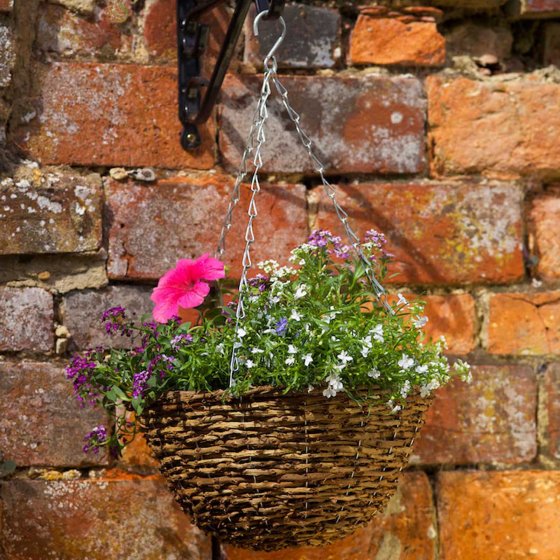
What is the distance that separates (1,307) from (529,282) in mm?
1053

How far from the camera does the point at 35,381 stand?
1.86 m

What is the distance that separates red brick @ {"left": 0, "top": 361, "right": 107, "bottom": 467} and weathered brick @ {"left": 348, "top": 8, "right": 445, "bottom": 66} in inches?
34.8

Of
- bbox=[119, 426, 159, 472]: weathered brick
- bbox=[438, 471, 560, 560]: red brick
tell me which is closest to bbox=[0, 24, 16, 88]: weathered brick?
bbox=[119, 426, 159, 472]: weathered brick

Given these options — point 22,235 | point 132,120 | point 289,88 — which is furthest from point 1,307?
point 289,88

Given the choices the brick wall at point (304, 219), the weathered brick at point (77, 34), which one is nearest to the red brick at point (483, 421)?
the brick wall at point (304, 219)

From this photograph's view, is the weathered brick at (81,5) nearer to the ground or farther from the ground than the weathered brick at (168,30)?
farther from the ground

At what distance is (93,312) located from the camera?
1896 mm

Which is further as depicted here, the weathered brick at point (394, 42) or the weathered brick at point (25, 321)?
the weathered brick at point (394, 42)

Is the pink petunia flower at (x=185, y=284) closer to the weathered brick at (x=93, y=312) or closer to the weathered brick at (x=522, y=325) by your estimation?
the weathered brick at (x=93, y=312)

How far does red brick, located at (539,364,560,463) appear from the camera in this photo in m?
1.97

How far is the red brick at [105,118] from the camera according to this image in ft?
6.31

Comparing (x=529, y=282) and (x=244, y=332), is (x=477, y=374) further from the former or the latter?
(x=244, y=332)

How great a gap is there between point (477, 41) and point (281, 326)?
0.91 metres

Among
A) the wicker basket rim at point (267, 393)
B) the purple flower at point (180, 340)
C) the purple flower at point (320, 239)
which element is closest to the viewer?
the wicker basket rim at point (267, 393)
